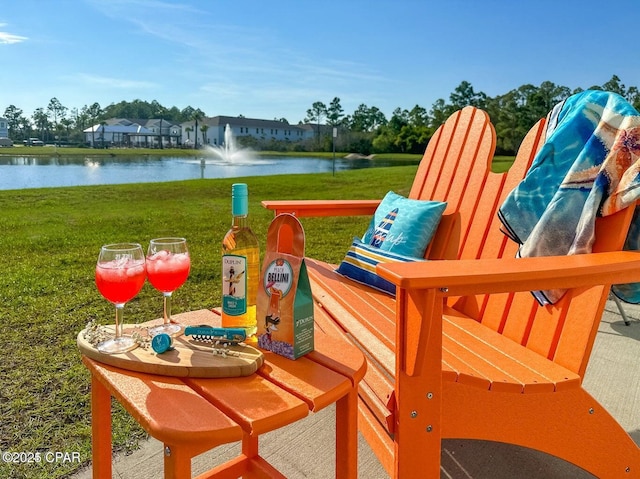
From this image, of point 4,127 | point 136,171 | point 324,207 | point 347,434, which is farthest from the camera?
point 4,127

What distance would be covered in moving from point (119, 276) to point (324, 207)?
164 cm

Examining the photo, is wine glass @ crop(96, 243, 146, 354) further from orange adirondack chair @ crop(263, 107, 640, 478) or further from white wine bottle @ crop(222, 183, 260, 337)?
orange adirondack chair @ crop(263, 107, 640, 478)

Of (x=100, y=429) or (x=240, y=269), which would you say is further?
(x=100, y=429)

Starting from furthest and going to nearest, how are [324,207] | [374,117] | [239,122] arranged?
1. [239,122]
2. [374,117]
3. [324,207]

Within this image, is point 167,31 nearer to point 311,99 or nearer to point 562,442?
point 311,99

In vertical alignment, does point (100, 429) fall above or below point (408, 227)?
below

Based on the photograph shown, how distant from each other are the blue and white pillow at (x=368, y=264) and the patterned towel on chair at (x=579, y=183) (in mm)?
576

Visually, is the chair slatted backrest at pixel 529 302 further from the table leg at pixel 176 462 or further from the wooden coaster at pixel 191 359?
the table leg at pixel 176 462

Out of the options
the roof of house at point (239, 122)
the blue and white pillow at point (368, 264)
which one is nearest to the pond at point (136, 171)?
the blue and white pillow at point (368, 264)

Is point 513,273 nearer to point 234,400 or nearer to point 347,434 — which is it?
point 347,434

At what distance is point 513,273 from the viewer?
3.57ft

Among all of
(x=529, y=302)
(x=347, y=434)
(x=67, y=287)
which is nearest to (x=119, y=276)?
(x=347, y=434)

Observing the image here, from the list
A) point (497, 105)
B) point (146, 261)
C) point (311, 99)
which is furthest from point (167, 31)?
point (146, 261)

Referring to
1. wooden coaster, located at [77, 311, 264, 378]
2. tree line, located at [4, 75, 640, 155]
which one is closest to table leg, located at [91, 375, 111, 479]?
wooden coaster, located at [77, 311, 264, 378]
